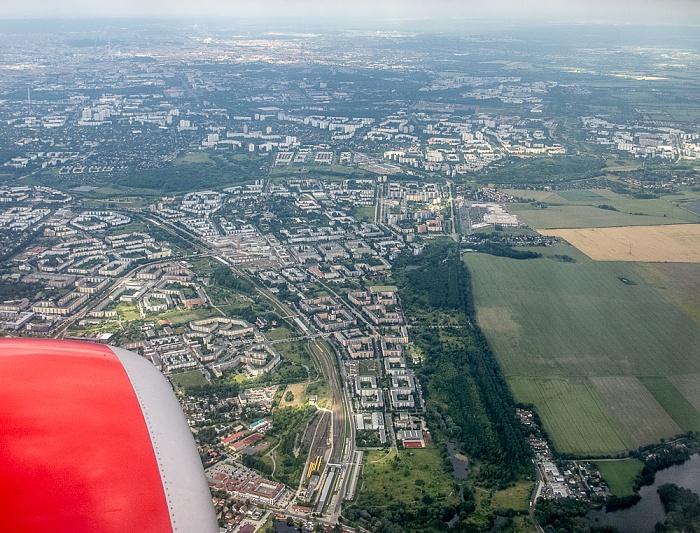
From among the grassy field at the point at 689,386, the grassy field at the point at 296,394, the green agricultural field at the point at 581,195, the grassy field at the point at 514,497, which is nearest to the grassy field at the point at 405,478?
the grassy field at the point at 514,497

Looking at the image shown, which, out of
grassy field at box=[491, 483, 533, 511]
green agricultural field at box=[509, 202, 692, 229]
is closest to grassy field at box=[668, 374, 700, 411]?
grassy field at box=[491, 483, 533, 511]

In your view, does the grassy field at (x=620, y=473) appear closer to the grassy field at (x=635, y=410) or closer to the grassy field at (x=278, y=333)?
the grassy field at (x=635, y=410)

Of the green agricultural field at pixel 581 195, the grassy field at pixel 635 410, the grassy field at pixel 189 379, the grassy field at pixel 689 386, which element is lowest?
the grassy field at pixel 189 379

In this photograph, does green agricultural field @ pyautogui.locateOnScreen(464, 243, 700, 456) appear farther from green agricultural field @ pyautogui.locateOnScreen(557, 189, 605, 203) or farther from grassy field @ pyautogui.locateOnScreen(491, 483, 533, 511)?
green agricultural field @ pyautogui.locateOnScreen(557, 189, 605, 203)

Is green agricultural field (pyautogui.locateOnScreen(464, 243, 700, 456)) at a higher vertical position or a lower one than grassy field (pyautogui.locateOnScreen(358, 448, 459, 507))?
higher

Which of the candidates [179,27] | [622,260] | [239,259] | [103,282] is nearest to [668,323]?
[622,260]

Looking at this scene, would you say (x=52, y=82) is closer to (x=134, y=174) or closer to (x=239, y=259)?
(x=134, y=174)

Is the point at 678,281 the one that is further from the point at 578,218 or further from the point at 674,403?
the point at 578,218
